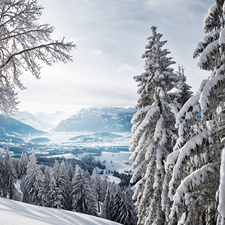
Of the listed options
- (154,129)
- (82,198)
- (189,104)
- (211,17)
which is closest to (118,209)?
(82,198)

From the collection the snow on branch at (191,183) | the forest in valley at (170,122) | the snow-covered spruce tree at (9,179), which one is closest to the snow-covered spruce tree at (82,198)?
the snow-covered spruce tree at (9,179)

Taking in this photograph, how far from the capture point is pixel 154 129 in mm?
9594

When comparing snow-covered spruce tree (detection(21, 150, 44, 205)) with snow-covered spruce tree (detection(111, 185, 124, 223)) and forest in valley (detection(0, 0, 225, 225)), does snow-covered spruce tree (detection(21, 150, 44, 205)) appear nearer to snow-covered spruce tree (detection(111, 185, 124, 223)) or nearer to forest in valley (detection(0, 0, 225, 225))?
snow-covered spruce tree (detection(111, 185, 124, 223))

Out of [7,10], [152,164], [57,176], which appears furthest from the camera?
[57,176]

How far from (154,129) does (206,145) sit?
5205 mm

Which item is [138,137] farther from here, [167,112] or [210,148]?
[210,148]

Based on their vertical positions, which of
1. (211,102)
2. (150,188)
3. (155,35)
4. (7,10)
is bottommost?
(150,188)

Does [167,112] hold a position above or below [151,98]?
below

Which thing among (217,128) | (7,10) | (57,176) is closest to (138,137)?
(217,128)

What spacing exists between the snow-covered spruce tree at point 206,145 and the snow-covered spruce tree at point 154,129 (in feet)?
11.4

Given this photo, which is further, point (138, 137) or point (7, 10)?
point (138, 137)

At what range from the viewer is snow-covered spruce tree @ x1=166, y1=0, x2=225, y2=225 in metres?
4.23

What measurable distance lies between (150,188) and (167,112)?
174 inches

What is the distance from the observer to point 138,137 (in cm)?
935
